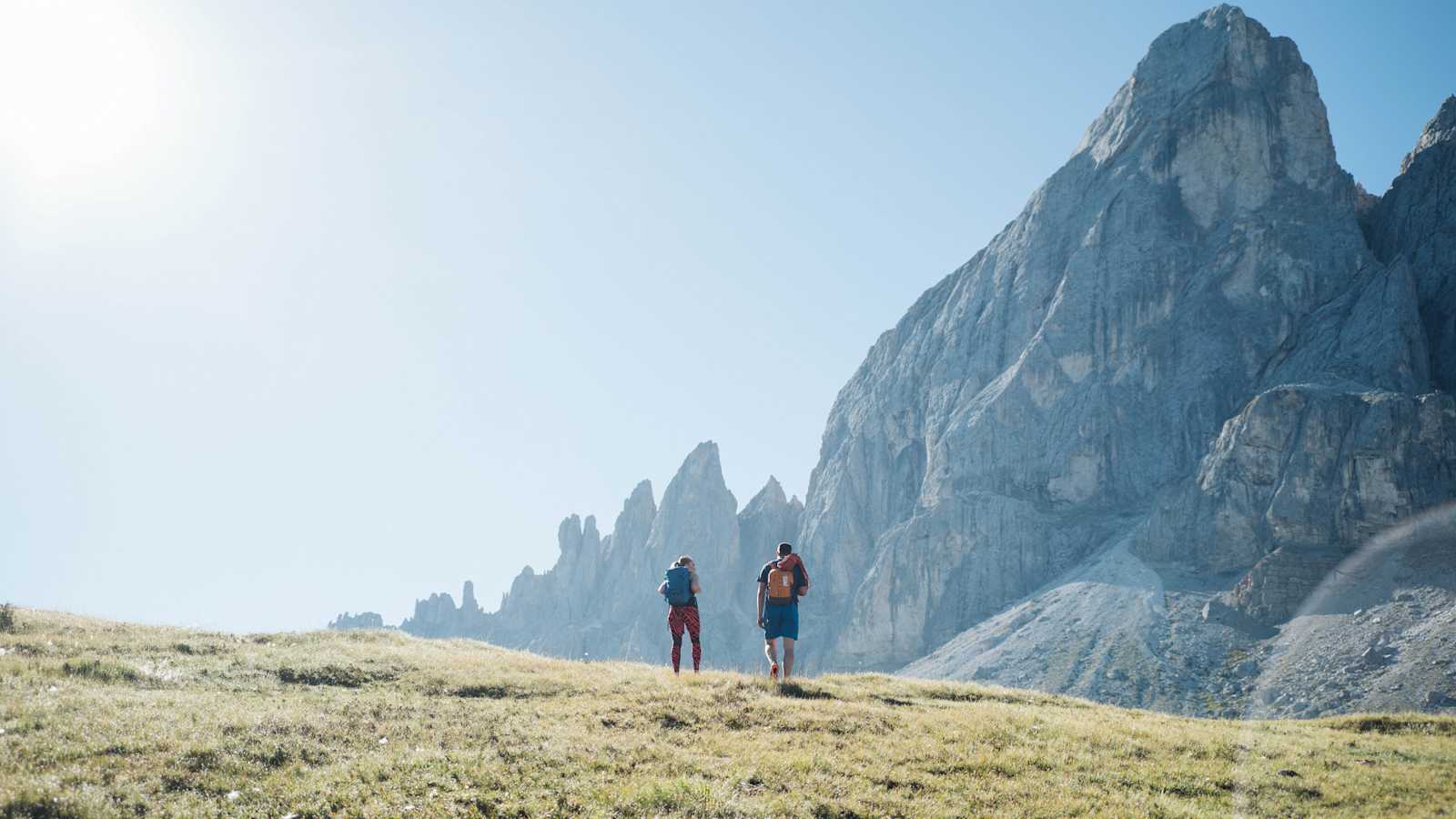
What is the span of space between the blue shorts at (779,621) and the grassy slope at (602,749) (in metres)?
1.39

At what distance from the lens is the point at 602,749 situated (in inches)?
504

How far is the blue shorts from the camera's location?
20.4m

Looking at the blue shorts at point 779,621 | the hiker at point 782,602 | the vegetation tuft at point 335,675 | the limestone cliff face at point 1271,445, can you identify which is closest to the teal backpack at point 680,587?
the hiker at point 782,602

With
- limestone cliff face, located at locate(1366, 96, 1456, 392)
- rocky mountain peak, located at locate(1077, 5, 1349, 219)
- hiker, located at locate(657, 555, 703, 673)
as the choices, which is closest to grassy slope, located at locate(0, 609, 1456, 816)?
hiker, located at locate(657, 555, 703, 673)

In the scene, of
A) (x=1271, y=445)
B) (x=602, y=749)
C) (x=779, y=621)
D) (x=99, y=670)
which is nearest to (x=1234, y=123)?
(x=1271, y=445)

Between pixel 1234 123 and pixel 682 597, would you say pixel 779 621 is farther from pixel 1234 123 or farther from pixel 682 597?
pixel 1234 123

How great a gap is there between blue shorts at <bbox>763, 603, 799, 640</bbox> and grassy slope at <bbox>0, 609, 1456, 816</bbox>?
1.39 meters

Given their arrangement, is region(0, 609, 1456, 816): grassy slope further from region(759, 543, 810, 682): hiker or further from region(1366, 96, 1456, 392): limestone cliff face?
region(1366, 96, 1456, 392): limestone cliff face

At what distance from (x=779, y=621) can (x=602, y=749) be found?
8.28m

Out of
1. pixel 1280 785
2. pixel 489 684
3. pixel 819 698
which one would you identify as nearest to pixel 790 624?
pixel 819 698

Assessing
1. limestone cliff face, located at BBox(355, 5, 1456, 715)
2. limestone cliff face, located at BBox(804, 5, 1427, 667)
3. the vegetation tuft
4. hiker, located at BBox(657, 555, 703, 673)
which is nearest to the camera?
the vegetation tuft

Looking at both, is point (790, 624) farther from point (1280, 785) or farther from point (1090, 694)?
point (1090, 694)

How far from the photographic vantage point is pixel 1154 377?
133500 mm

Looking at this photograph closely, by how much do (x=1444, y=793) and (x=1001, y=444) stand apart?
138772mm
